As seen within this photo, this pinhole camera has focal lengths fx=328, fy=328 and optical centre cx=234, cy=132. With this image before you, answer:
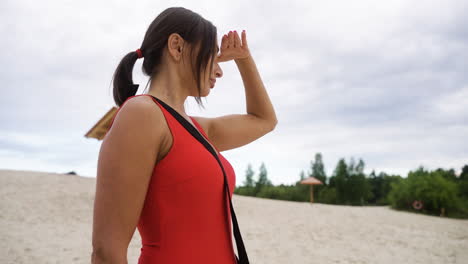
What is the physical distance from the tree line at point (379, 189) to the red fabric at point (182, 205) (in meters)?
23.1

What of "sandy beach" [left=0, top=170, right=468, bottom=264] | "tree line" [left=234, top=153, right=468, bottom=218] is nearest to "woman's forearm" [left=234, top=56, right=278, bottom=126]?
"sandy beach" [left=0, top=170, right=468, bottom=264]

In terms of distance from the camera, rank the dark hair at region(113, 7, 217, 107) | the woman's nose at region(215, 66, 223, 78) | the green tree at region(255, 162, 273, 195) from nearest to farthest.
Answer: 1. the dark hair at region(113, 7, 217, 107)
2. the woman's nose at region(215, 66, 223, 78)
3. the green tree at region(255, 162, 273, 195)

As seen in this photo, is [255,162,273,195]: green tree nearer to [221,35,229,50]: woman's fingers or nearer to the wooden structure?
the wooden structure

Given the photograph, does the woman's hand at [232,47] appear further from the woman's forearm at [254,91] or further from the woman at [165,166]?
the woman at [165,166]

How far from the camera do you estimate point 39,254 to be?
7195 mm

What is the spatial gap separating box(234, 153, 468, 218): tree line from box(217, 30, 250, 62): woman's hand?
22580 millimetres

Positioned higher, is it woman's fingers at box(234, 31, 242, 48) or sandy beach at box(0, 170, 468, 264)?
woman's fingers at box(234, 31, 242, 48)

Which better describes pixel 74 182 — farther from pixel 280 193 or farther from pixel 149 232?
pixel 280 193

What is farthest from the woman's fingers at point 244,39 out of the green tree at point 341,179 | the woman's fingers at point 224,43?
the green tree at point 341,179

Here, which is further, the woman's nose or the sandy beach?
the sandy beach

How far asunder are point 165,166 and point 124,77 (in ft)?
1.62

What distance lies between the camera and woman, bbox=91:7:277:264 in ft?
2.91

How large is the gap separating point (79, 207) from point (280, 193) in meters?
24.3

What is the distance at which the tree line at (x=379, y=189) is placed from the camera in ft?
67.2
